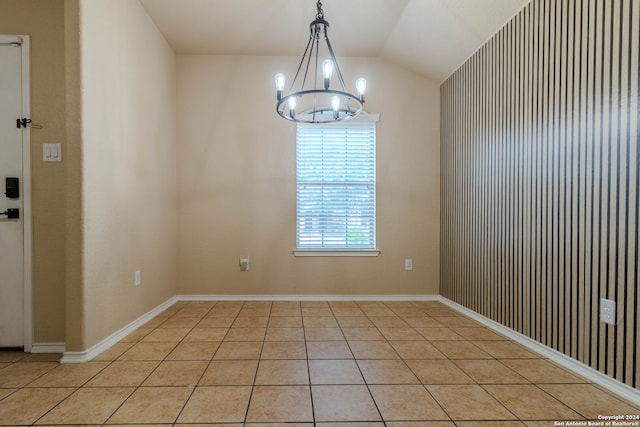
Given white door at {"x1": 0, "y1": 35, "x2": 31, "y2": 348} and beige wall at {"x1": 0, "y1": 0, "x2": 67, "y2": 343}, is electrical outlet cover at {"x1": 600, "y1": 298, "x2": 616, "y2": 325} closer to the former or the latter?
beige wall at {"x1": 0, "y1": 0, "x2": 67, "y2": 343}

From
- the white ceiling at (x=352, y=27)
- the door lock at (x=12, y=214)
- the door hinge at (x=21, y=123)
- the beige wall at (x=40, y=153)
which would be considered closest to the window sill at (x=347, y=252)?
the white ceiling at (x=352, y=27)

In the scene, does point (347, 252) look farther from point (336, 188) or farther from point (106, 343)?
point (106, 343)

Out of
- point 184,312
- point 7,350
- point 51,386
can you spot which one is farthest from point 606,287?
point 7,350

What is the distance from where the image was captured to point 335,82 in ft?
13.0

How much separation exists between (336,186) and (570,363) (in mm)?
2646

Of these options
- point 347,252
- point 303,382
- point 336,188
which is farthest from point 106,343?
point 336,188

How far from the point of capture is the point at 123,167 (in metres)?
2.74

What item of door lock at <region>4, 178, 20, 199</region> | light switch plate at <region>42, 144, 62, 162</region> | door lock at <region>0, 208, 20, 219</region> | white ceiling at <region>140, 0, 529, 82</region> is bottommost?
door lock at <region>0, 208, 20, 219</region>

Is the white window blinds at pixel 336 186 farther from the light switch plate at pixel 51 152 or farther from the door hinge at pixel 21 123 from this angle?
the door hinge at pixel 21 123

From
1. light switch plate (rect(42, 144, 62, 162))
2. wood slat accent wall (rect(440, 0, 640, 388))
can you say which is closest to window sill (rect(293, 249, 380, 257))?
wood slat accent wall (rect(440, 0, 640, 388))

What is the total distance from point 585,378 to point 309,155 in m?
3.10

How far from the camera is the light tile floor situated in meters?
1.60

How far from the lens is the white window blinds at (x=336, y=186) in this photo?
392 centimetres

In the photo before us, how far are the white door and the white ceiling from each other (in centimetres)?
124
